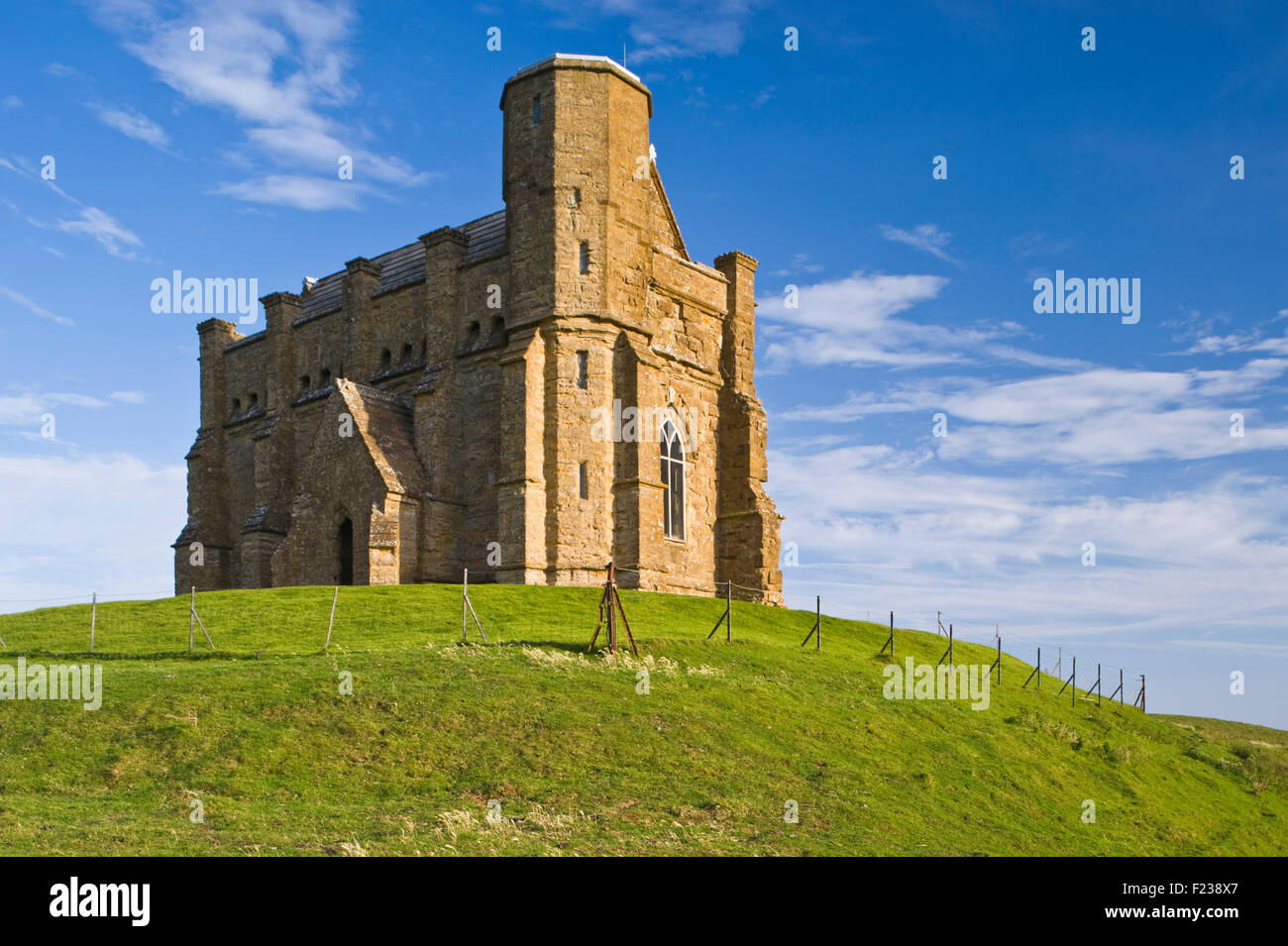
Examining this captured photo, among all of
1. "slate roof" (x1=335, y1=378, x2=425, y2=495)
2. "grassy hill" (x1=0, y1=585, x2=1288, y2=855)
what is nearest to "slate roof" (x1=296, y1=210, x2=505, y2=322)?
"slate roof" (x1=335, y1=378, x2=425, y2=495)

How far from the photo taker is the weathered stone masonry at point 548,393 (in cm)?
4166

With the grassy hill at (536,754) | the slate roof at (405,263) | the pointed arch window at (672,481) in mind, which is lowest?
the grassy hill at (536,754)

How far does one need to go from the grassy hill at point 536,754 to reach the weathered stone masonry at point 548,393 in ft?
23.3

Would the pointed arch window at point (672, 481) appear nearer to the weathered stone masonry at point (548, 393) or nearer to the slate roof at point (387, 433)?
the weathered stone masonry at point (548, 393)

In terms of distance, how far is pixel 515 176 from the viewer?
44.2 meters

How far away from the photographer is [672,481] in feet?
152

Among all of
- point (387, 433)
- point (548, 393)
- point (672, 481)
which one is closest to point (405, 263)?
point (387, 433)

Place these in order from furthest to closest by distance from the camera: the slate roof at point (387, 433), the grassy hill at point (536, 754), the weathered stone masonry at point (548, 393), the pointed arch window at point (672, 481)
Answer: the pointed arch window at point (672, 481) → the slate roof at point (387, 433) → the weathered stone masonry at point (548, 393) → the grassy hill at point (536, 754)

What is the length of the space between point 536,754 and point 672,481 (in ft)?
84.2

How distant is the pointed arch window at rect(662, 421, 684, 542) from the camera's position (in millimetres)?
45844

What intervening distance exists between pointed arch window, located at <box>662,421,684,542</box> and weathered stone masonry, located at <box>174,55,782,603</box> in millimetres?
159

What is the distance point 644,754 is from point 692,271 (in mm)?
30862

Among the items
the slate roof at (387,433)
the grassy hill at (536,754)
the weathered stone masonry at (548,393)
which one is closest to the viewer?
the grassy hill at (536,754)

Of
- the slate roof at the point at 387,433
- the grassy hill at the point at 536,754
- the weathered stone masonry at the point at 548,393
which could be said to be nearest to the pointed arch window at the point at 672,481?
the weathered stone masonry at the point at 548,393
